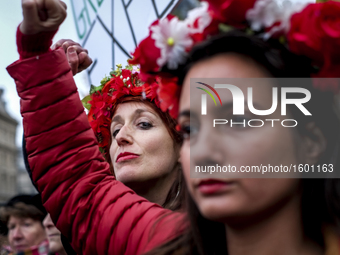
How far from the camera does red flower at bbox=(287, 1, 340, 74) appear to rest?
998 mm

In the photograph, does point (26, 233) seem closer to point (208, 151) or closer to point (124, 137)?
point (124, 137)


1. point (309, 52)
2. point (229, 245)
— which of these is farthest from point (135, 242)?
point (309, 52)

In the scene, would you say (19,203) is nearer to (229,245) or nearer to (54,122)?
(54,122)

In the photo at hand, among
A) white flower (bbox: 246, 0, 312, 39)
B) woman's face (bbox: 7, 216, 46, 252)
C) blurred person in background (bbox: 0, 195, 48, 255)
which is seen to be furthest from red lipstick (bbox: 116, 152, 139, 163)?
woman's face (bbox: 7, 216, 46, 252)

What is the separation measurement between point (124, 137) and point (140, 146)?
0.34 feet

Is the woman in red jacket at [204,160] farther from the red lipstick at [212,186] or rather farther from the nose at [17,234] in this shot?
the nose at [17,234]

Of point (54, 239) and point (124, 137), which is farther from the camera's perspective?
point (54, 239)

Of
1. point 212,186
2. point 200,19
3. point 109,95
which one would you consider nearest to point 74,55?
point 109,95

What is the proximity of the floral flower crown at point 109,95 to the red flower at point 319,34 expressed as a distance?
1376mm

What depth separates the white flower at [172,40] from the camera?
1183 millimetres

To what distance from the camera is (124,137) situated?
88.9 inches

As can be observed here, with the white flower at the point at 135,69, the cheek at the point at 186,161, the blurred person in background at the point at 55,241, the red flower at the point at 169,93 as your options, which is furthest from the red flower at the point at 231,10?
the blurred person in background at the point at 55,241

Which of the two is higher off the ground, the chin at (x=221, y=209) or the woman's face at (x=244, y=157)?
the woman's face at (x=244, y=157)

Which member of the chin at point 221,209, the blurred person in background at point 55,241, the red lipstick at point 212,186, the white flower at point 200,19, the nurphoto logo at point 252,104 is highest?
the white flower at point 200,19
